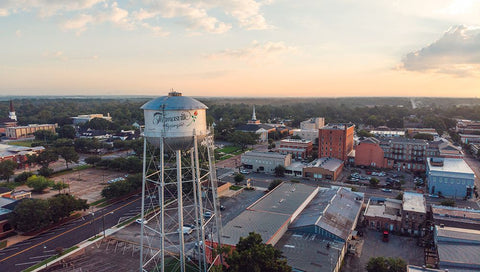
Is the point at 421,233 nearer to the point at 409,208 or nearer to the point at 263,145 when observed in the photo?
the point at 409,208

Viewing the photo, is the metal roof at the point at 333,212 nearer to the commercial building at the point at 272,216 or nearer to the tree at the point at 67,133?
the commercial building at the point at 272,216

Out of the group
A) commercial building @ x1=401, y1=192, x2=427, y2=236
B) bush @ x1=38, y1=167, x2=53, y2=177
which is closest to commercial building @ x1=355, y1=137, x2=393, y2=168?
commercial building @ x1=401, y1=192, x2=427, y2=236

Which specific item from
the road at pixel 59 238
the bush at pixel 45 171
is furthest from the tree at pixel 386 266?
the bush at pixel 45 171

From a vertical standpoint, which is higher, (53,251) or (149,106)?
(149,106)

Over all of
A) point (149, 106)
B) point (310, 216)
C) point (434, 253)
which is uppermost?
point (149, 106)

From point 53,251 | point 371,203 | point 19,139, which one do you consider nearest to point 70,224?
point 53,251

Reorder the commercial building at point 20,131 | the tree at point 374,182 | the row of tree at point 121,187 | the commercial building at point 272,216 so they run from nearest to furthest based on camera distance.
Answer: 1. the commercial building at point 272,216
2. the row of tree at point 121,187
3. the tree at point 374,182
4. the commercial building at point 20,131

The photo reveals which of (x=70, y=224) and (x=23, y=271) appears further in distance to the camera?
(x=70, y=224)
